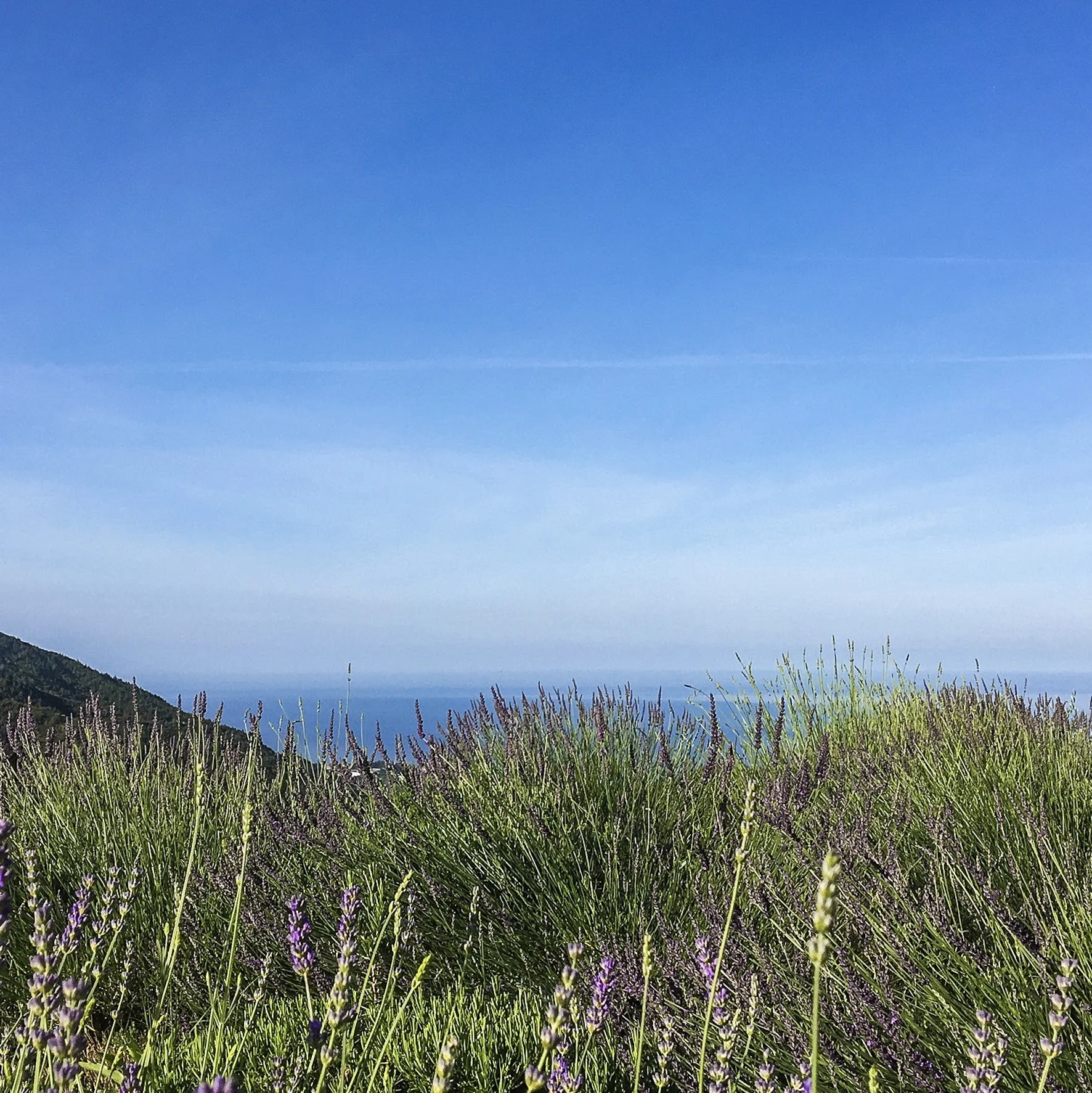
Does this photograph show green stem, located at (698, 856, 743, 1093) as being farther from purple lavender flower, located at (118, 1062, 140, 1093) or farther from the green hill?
the green hill

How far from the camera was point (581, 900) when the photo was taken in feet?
10.8

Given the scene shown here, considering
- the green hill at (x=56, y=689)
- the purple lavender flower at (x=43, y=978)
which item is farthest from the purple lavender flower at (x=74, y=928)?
the green hill at (x=56, y=689)

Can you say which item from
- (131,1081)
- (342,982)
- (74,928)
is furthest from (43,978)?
(74,928)

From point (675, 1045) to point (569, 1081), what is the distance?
1371mm

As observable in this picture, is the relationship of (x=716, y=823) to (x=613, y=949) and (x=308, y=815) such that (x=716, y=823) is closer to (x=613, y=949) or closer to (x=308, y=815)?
(x=613, y=949)

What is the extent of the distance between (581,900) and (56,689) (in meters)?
8.51

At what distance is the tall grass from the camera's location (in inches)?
82.0

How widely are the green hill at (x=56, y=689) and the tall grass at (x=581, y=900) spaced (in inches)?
119

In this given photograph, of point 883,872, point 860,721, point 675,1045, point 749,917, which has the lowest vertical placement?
point 675,1045

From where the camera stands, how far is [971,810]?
3.67 m

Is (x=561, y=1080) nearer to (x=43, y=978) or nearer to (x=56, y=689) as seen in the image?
(x=43, y=978)

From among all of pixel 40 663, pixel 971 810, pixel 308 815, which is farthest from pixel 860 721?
pixel 40 663

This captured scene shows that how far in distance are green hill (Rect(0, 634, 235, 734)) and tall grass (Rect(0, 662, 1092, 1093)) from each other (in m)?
3.03

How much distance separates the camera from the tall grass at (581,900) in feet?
6.84
